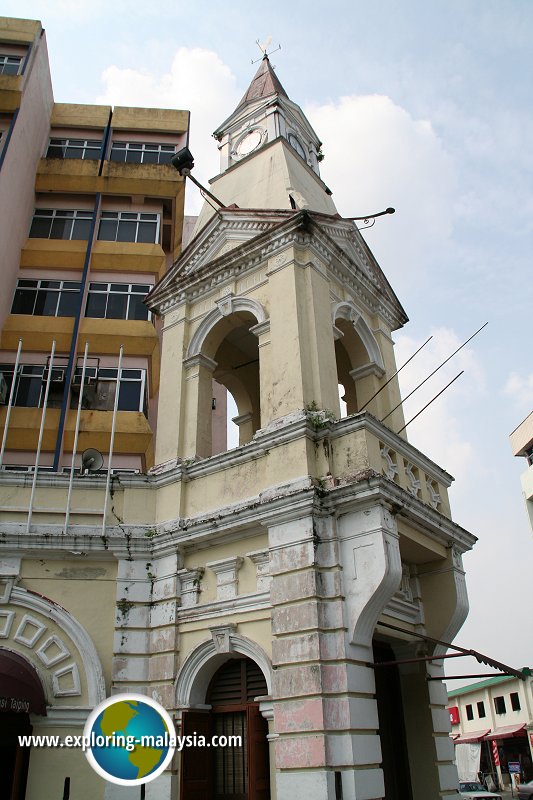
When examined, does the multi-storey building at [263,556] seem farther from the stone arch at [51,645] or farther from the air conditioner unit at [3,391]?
the air conditioner unit at [3,391]

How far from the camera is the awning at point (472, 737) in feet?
130

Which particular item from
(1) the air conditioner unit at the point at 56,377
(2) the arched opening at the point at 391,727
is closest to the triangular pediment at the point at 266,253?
(1) the air conditioner unit at the point at 56,377

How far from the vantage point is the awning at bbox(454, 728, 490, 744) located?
1563 inches

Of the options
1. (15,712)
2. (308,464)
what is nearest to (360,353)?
(308,464)

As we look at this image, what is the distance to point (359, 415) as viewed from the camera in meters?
10.1

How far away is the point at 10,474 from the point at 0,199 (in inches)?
391

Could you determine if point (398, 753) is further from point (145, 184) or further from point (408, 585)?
point (145, 184)

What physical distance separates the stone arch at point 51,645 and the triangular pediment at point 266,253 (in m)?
6.36

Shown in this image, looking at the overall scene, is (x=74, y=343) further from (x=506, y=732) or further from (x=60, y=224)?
(x=506, y=732)

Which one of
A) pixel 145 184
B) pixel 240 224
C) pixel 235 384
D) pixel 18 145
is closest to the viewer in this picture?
pixel 240 224

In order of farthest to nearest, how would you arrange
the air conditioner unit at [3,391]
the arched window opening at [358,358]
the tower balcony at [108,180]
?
the tower balcony at [108,180], the air conditioner unit at [3,391], the arched window opening at [358,358]

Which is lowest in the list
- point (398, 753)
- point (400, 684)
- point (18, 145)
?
point (398, 753)

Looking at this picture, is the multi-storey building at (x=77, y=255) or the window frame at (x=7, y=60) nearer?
the multi-storey building at (x=77, y=255)

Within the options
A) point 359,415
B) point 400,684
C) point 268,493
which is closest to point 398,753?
point 400,684
